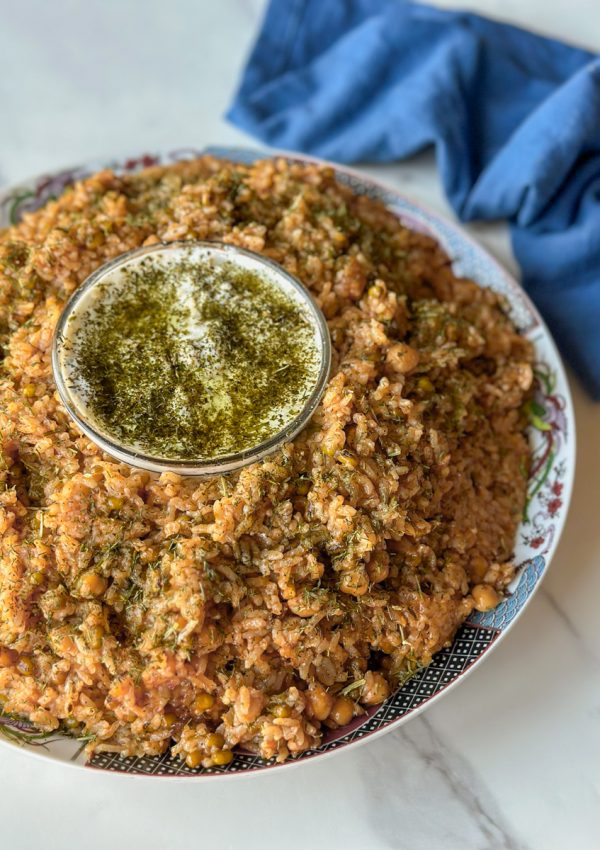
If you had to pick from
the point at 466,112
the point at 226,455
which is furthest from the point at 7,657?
the point at 466,112

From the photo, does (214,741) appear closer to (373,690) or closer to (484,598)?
(373,690)

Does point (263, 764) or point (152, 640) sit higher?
point (152, 640)

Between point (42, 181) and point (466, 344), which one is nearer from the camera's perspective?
point (466, 344)

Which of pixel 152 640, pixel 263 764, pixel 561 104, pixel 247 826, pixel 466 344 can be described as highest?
pixel 561 104

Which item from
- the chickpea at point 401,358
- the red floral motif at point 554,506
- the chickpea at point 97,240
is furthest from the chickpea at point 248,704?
the chickpea at point 97,240

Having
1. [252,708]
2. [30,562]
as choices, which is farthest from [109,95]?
[252,708]

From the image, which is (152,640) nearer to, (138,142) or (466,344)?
(466,344)

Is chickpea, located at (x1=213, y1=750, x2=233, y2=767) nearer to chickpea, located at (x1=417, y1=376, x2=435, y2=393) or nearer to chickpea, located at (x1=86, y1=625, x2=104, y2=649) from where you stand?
chickpea, located at (x1=86, y1=625, x2=104, y2=649)

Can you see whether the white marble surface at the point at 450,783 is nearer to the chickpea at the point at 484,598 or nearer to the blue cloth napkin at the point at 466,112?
the chickpea at the point at 484,598
